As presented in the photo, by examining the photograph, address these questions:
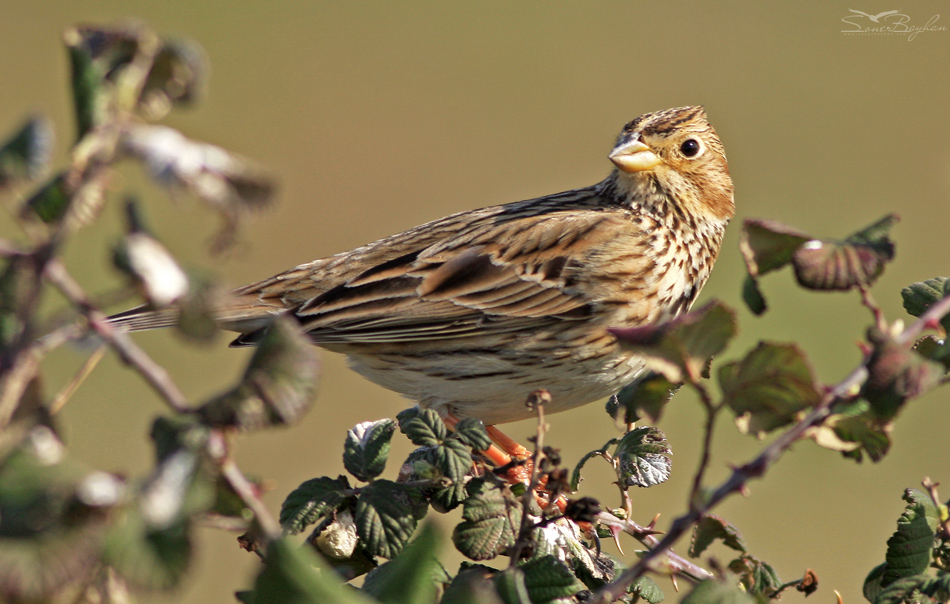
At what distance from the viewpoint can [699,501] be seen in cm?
108

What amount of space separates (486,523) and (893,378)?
0.80m

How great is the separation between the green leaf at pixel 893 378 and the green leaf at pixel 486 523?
0.74 m

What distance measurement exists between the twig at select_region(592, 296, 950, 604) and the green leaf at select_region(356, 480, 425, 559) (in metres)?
0.54

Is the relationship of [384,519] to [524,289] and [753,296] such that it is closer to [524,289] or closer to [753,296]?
[753,296]

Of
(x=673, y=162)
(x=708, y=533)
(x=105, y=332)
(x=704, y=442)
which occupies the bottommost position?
(x=673, y=162)

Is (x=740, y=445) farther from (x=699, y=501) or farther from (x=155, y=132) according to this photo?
(x=155, y=132)

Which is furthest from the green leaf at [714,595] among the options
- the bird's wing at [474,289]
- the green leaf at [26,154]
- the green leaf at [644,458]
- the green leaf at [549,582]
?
the bird's wing at [474,289]

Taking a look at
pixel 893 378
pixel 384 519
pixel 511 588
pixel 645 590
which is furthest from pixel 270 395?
pixel 645 590

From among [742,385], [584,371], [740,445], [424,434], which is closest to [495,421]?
[584,371]

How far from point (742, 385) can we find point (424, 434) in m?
0.75

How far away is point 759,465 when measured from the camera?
1.04 m

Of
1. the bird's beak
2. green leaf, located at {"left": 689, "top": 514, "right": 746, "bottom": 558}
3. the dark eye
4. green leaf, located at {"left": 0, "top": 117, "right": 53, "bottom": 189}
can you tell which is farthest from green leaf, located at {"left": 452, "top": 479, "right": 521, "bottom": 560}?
the dark eye

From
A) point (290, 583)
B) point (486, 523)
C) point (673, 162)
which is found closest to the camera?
point (290, 583)

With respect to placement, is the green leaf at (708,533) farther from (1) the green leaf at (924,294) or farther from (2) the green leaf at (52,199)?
(2) the green leaf at (52,199)
